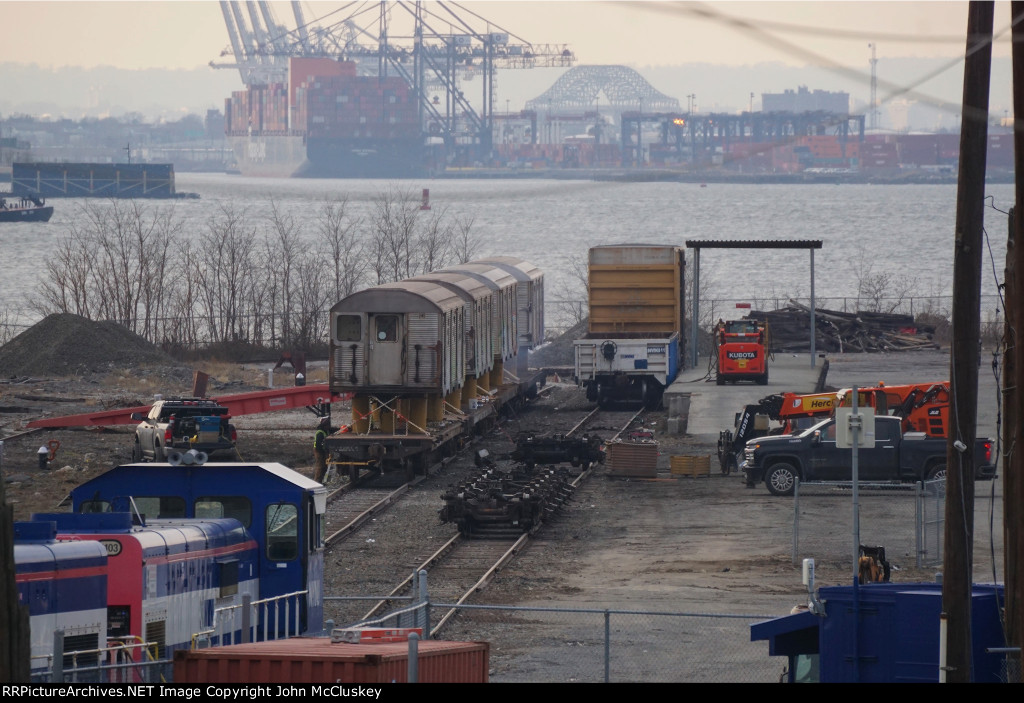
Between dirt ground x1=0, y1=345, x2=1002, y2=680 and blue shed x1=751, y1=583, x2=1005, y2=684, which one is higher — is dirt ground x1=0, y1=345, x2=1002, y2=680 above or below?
below

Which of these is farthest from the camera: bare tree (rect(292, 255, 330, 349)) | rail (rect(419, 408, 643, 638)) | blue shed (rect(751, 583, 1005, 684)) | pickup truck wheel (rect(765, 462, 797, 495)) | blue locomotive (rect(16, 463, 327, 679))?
bare tree (rect(292, 255, 330, 349))

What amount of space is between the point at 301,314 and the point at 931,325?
26122 millimetres

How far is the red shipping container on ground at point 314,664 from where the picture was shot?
34.1ft

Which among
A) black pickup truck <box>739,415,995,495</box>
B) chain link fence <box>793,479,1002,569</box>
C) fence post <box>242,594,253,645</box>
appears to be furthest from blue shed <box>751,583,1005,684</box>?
black pickup truck <box>739,415,995,495</box>

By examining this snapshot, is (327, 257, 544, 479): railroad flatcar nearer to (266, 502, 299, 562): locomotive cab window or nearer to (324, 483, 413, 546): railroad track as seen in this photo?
(324, 483, 413, 546): railroad track

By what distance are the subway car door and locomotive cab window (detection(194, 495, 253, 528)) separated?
51.1ft

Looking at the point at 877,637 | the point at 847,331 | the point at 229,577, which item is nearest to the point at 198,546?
the point at 229,577

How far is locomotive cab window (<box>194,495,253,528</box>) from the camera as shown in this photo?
47.2 feet

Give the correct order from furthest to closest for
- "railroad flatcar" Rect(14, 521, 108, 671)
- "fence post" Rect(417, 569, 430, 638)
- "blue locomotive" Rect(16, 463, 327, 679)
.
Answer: "fence post" Rect(417, 569, 430, 638) → "blue locomotive" Rect(16, 463, 327, 679) → "railroad flatcar" Rect(14, 521, 108, 671)

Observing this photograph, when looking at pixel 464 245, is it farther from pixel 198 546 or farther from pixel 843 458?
pixel 198 546

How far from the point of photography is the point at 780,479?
28.0 meters

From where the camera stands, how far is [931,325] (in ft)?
193
